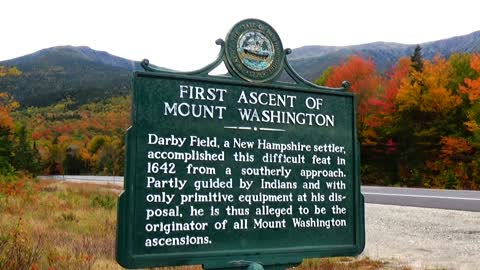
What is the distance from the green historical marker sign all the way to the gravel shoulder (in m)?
3.90

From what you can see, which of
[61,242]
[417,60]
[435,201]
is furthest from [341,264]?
[417,60]

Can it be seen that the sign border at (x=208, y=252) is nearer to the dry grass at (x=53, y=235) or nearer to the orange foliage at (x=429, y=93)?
the dry grass at (x=53, y=235)

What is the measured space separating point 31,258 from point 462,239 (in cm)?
824

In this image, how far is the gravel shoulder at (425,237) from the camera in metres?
7.97

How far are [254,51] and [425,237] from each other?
26.8 feet

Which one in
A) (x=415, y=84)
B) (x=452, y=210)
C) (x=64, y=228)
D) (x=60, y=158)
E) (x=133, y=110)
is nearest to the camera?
(x=133, y=110)

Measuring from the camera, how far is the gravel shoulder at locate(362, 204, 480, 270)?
7.97m

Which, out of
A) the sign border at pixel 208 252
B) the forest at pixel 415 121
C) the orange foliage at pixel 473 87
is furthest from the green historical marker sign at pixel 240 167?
the orange foliage at pixel 473 87

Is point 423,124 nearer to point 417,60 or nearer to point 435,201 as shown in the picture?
point 417,60

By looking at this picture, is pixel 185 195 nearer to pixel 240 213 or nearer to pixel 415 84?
pixel 240 213

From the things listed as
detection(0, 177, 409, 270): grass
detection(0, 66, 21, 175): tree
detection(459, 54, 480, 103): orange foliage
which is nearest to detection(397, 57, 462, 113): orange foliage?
detection(459, 54, 480, 103): orange foliage

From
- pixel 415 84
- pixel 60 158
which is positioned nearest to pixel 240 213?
pixel 415 84

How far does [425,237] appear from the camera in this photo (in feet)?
34.8

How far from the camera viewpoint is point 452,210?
15.8 metres
